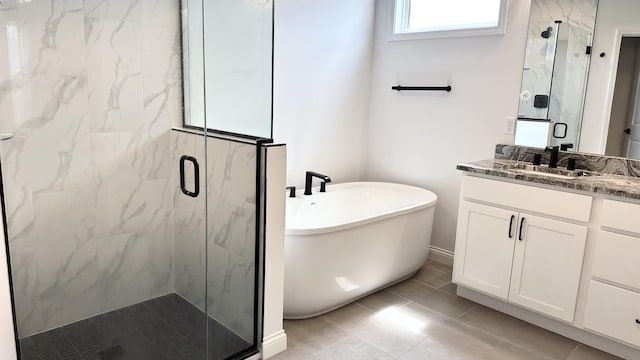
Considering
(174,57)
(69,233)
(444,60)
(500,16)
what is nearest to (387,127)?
(444,60)

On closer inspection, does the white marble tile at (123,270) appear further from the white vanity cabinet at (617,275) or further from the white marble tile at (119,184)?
the white vanity cabinet at (617,275)

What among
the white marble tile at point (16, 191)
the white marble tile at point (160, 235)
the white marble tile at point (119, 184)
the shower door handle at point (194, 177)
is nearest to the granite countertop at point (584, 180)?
the shower door handle at point (194, 177)

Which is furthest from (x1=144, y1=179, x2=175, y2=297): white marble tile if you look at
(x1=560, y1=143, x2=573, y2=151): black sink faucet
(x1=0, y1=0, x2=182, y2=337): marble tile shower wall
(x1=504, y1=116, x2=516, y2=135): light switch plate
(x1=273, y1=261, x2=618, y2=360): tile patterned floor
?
(x1=560, y1=143, x2=573, y2=151): black sink faucet

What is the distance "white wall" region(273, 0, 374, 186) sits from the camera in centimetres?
340

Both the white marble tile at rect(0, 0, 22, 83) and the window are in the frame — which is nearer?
the white marble tile at rect(0, 0, 22, 83)

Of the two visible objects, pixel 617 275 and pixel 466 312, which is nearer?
pixel 617 275

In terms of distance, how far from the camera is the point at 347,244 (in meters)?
2.76

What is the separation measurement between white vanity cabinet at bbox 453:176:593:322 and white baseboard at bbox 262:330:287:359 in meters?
1.30

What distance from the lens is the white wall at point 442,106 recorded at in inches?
131

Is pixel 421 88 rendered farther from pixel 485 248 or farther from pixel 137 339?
pixel 137 339

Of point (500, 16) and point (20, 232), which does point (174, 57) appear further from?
point (500, 16)

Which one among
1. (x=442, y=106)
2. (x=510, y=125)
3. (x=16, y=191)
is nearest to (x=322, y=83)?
(x=442, y=106)

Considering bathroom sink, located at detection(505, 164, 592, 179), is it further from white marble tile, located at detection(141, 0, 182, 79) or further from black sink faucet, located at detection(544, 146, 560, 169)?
white marble tile, located at detection(141, 0, 182, 79)

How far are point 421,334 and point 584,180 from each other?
1.28m
